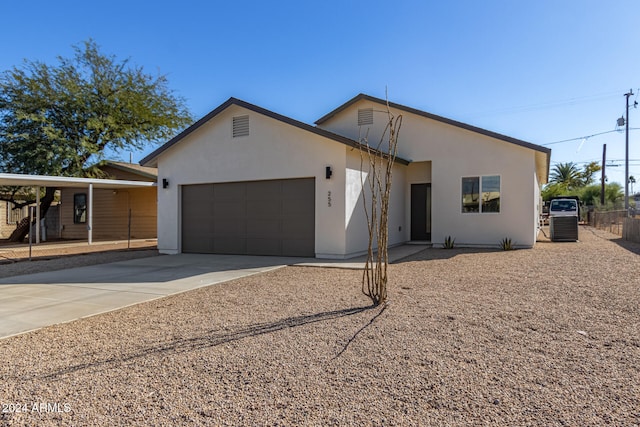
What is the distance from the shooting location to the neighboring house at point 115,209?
20172 mm

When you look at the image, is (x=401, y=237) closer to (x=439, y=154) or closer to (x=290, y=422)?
(x=439, y=154)

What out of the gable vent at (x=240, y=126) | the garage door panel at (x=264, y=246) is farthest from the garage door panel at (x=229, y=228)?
the gable vent at (x=240, y=126)

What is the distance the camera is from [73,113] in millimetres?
20391

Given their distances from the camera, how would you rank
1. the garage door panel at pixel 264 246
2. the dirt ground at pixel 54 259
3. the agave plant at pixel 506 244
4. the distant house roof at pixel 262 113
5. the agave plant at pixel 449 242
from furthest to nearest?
the agave plant at pixel 449 242 < the agave plant at pixel 506 244 < the garage door panel at pixel 264 246 < the distant house roof at pixel 262 113 < the dirt ground at pixel 54 259

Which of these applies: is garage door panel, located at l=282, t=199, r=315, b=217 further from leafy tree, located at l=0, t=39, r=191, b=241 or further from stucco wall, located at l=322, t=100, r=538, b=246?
leafy tree, located at l=0, t=39, r=191, b=241

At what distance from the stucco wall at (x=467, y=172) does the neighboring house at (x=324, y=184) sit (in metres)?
0.03

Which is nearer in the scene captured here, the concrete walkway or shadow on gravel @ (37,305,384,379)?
shadow on gravel @ (37,305,384,379)

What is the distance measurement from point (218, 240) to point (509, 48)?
11.6 m

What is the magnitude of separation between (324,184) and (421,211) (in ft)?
18.1

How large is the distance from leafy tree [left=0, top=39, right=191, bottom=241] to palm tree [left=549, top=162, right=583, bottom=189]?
43.3 metres

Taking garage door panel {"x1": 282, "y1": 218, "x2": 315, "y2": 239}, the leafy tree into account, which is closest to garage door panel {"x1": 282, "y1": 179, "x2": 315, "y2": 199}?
garage door panel {"x1": 282, "y1": 218, "x2": 315, "y2": 239}

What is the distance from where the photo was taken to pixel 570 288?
267 inches

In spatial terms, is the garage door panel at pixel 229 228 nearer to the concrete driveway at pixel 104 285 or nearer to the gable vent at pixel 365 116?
the concrete driveway at pixel 104 285

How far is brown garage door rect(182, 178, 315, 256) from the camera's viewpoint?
1155 cm
